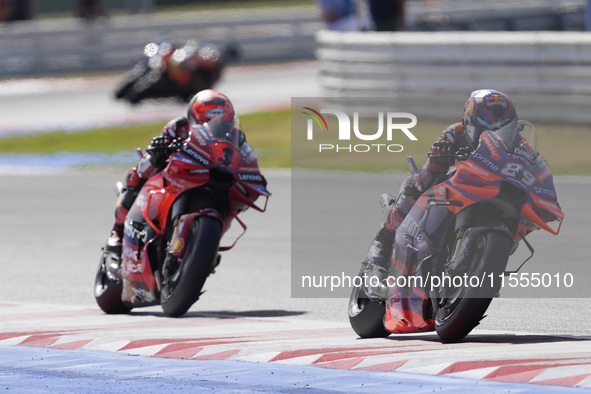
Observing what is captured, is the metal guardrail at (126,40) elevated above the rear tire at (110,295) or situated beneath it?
elevated above

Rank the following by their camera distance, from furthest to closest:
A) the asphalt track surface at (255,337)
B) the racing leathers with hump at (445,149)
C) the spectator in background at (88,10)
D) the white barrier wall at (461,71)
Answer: the spectator in background at (88,10) < the white barrier wall at (461,71) < the racing leathers with hump at (445,149) < the asphalt track surface at (255,337)

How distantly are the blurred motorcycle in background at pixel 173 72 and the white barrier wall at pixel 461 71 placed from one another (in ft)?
13.8

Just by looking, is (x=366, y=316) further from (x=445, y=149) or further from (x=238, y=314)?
(x=238, y=314)

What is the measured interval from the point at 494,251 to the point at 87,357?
7.29 feet

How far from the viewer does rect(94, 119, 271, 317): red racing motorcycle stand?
8.95 meters

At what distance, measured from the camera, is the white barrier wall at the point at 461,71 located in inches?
744

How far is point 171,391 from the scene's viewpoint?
6410 mm

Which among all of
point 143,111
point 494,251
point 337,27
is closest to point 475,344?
point 494,251

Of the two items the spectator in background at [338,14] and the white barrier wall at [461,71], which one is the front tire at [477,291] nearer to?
the white barrier wall at [461,71]

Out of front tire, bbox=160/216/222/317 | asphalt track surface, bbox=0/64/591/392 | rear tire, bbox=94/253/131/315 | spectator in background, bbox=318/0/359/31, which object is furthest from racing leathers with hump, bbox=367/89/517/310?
spectator in background, bbox=318/0/359/31

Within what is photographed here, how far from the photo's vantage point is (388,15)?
26.5m

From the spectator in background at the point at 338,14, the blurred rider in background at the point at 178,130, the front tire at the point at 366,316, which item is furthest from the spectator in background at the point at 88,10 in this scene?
the front tire at the point at 366,316

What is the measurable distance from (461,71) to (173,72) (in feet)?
23.8

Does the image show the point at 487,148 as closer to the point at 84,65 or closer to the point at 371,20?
the point at 371,20
